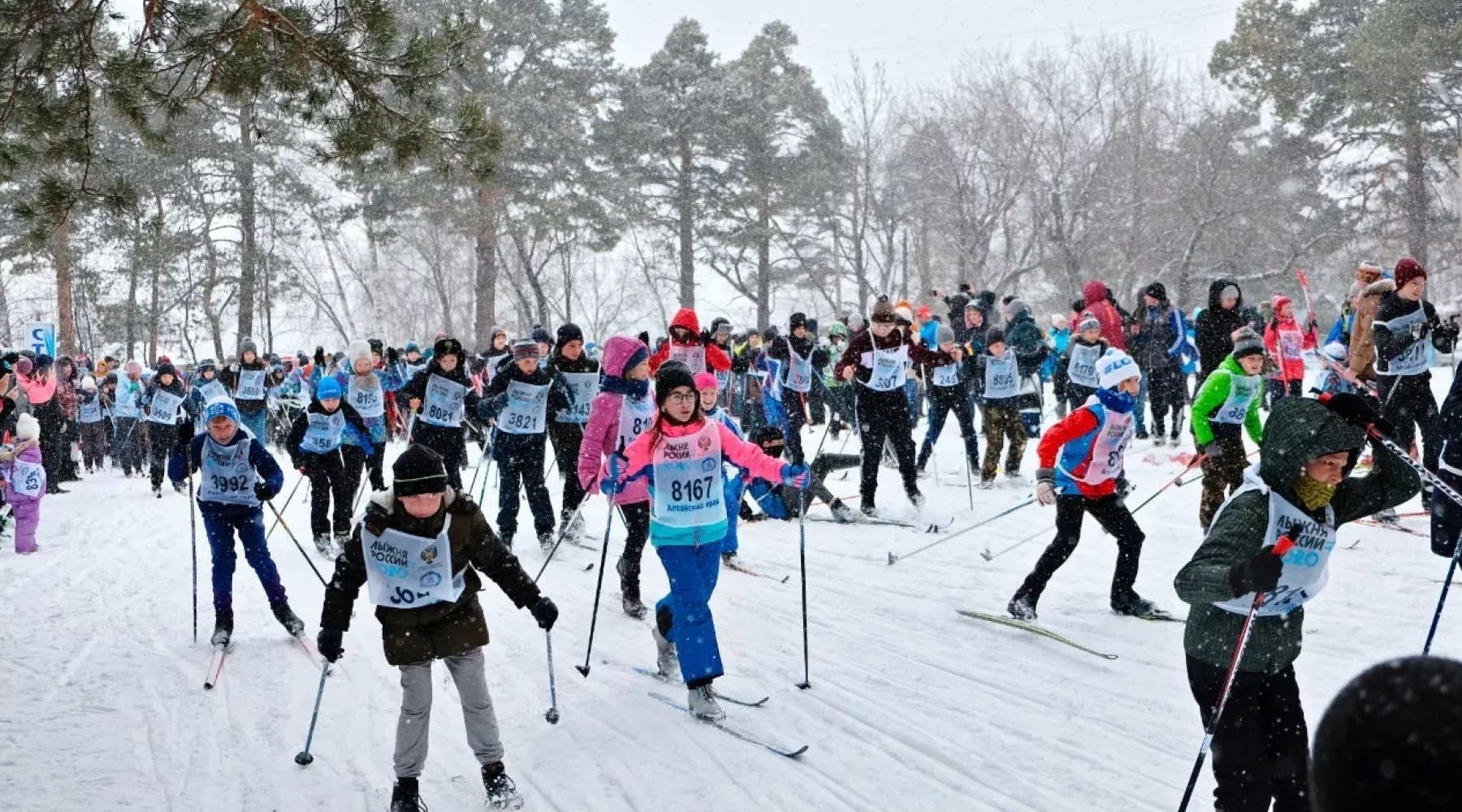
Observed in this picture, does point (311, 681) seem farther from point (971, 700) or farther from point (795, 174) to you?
point (795, 174)

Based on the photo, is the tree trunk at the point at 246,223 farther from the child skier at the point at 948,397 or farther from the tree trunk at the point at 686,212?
the child skier at the point at 948,397

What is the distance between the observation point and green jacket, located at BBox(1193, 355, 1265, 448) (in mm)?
7285

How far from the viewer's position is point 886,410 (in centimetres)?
946

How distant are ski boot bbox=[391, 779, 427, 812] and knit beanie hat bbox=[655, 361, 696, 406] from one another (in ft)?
7.12

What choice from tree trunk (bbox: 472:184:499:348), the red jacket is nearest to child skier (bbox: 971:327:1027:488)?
the red jacket

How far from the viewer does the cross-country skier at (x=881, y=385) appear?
Result: 31.1 feet

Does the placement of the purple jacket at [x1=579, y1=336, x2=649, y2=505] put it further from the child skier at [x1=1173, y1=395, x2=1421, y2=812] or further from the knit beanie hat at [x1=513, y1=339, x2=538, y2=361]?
the child skier at [x1=1173, y1=395, x2=1421, y2=812]

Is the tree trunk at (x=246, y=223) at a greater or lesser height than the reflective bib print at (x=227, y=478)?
greater

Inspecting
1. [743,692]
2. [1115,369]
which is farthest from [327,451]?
[1115,369]

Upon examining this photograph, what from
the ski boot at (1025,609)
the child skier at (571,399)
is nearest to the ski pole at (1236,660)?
the ski boot at (1025,609)

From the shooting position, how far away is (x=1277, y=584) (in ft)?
10.5

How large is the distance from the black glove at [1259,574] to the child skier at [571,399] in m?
6.64

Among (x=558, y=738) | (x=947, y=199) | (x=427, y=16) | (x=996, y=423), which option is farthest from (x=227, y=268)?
(x=558, y=738)

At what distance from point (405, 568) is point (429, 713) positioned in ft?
2.11
